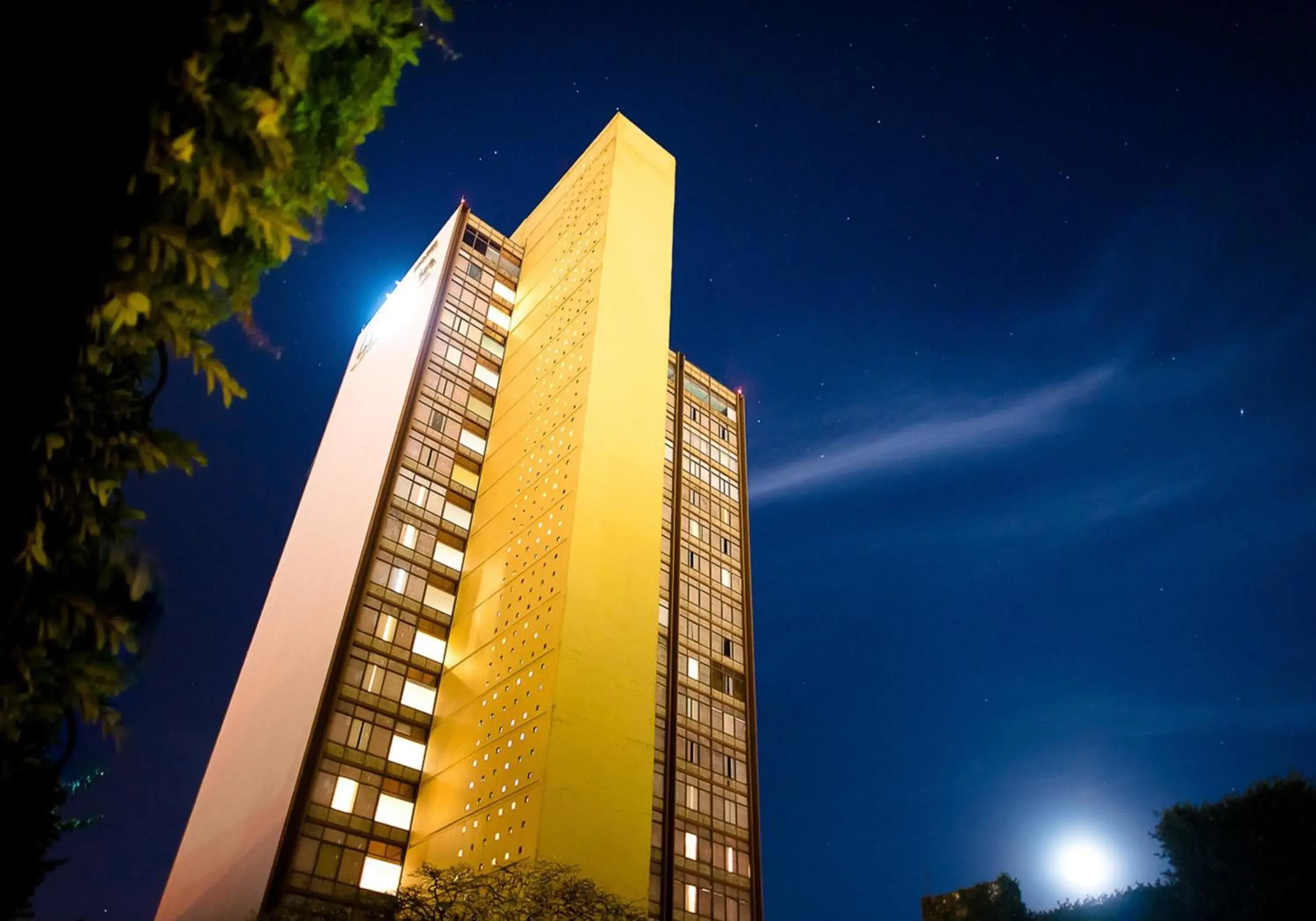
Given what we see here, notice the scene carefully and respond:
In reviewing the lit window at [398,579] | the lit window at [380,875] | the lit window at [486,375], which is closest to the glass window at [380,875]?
the lit window at [380,875]

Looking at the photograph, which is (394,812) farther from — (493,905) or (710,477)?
(710,477)

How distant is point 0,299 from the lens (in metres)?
3.45

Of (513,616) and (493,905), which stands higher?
(513,616)

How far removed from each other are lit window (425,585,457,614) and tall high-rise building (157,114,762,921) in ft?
0.40

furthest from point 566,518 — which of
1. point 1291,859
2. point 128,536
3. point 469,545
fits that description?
point 128,536

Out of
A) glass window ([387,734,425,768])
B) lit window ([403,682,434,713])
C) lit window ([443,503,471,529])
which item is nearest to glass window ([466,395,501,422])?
lit window ([443,503,471,529])

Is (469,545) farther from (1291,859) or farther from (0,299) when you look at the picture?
(0,299)

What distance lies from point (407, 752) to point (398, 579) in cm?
882

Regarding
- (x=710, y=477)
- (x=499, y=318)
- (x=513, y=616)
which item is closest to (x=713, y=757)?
(x=513, y=616)

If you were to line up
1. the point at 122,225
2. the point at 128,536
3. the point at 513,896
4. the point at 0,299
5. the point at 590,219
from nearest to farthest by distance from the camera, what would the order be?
the point at 0,299, the point at 122,225, the point at 128,536, the point at 513,896, the point at 590,219

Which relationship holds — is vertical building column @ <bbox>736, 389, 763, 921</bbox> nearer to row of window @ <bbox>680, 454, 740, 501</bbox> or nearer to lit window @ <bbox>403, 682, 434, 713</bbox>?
row of window @ <bbox>680, 454, 740, 501</bbox>

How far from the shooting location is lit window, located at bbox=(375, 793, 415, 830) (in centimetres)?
3997

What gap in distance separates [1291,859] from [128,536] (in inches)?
1619

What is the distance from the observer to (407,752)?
138ft
